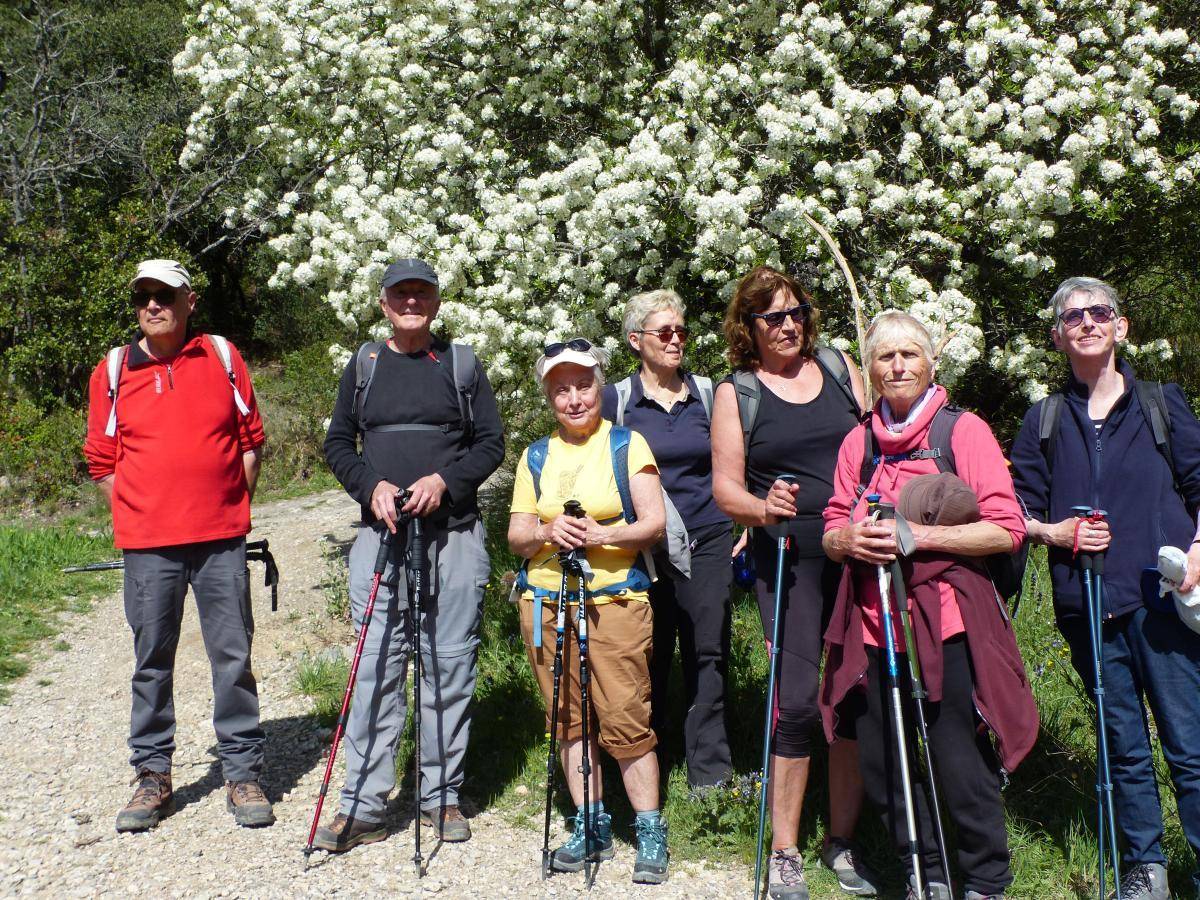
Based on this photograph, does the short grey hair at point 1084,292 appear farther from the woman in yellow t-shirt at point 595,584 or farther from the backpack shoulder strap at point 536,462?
the backpack shoulder strap at point 536,462

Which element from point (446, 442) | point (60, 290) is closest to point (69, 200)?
point (60, 290)

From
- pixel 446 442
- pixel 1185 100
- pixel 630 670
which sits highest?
pixel 1185 100

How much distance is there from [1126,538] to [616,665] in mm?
1901

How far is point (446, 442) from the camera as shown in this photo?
442cm

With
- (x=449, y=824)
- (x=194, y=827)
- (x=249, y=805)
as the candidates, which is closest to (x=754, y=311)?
(x=449, y=824)

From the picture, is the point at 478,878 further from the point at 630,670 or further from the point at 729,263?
the point at 729,263

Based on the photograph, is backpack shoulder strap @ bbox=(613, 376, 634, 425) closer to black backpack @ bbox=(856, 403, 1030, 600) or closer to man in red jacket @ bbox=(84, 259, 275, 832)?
black backpack @ bbox=(856, 403, 1030, 600)

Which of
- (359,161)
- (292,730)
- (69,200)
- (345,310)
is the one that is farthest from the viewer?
(69,200)

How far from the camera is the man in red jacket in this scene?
4.50 meters

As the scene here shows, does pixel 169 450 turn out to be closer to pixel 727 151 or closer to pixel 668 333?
pixel 668 333

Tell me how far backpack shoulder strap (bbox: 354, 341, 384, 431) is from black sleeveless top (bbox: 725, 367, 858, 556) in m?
1.69

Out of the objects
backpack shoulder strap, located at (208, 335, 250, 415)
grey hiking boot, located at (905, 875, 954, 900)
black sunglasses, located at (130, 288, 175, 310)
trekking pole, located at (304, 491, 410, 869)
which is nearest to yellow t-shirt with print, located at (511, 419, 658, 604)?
trekking pole, located at (304, 491, 410, 869)

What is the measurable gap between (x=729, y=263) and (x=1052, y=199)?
2.01m

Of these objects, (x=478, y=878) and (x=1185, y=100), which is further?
(x=1185, y=100)
